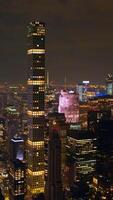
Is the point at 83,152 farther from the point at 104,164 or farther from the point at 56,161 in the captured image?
the point at 104,164

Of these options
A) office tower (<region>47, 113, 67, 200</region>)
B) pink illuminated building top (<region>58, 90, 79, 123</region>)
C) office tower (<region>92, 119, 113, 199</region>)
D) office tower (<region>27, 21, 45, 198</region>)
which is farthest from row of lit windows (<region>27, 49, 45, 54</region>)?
pink illuminated building top (<region>58, 90, 79, 123</region>)

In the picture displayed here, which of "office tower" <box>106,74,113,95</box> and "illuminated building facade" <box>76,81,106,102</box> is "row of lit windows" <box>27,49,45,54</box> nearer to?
"office tower" <box>106,74,113,95</box>

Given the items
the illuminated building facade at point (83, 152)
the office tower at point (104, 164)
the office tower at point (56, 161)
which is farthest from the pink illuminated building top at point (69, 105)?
the office tower at point (104, 164)

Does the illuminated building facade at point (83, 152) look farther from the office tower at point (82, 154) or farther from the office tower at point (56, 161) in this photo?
the office tower at point (56, 161)

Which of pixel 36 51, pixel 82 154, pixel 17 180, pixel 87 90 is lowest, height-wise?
pixel 17 180

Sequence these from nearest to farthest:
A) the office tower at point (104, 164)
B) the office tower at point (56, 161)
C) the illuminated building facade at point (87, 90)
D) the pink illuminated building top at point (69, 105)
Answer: the office tower at point (104, 164)
the office tower at point (56, 161)
the pink illuminated building top at point (69, 105)
the illuminated building facade at point (87, 90)

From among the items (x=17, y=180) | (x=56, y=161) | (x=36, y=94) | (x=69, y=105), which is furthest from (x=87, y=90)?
(x=17, y=180)
